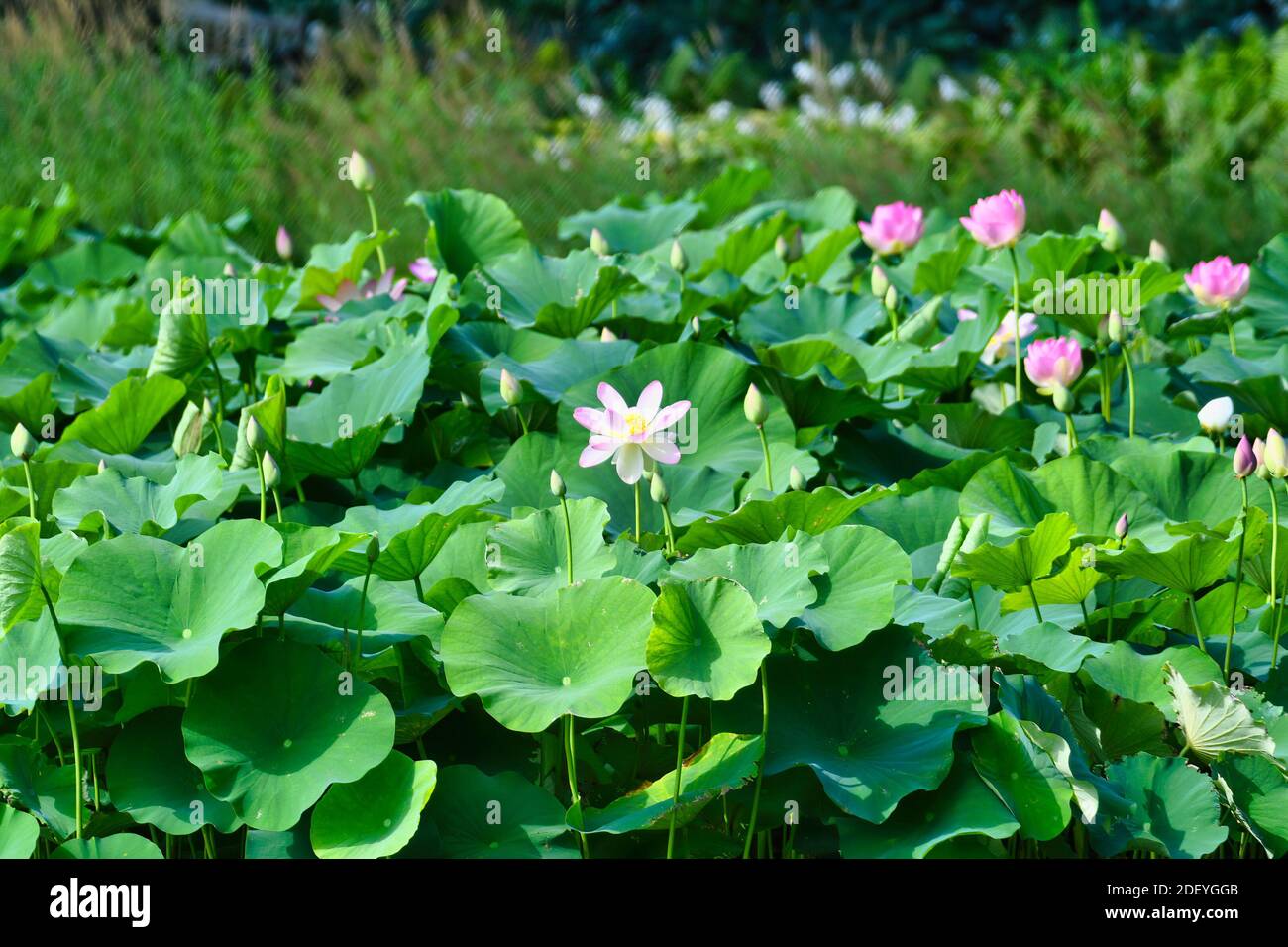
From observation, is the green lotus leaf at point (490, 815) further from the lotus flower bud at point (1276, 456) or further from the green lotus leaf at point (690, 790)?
the lotus flower bud at point (1276, 456)

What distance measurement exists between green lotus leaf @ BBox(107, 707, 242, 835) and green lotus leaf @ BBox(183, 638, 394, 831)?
45 millimetres

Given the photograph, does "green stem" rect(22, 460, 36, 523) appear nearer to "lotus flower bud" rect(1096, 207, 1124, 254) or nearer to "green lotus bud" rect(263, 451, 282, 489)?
"green lotus bud" rect(263, 451, 282, 489)

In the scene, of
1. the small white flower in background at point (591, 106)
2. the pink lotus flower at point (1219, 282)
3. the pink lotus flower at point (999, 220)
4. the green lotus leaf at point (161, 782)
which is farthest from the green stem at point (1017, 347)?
the small white flower in background at point (591, 106)

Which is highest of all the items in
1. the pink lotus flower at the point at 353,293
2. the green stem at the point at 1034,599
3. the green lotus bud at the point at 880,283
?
the pink lotus flower at the point at 353,293

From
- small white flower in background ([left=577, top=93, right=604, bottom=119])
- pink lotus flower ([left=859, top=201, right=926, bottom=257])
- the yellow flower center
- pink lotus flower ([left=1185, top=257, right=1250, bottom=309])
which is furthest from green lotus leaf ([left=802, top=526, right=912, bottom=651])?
small white flower in background ([left=577, top=93, right=604, bottom=119])

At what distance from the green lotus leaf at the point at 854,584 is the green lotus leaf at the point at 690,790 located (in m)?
0.14

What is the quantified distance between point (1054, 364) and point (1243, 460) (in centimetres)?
49

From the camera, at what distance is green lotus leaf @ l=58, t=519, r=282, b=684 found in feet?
4.49

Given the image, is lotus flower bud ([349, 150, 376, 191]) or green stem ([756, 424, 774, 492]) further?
lotus flower bud ([349, 150, 376, 191])

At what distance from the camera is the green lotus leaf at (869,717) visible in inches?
52.5

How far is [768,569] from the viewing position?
57.6 inches

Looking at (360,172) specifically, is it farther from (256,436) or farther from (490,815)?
(490,815)

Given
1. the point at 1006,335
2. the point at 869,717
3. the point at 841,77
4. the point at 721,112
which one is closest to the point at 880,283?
the point at 1006,335

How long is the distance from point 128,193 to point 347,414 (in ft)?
12.5
